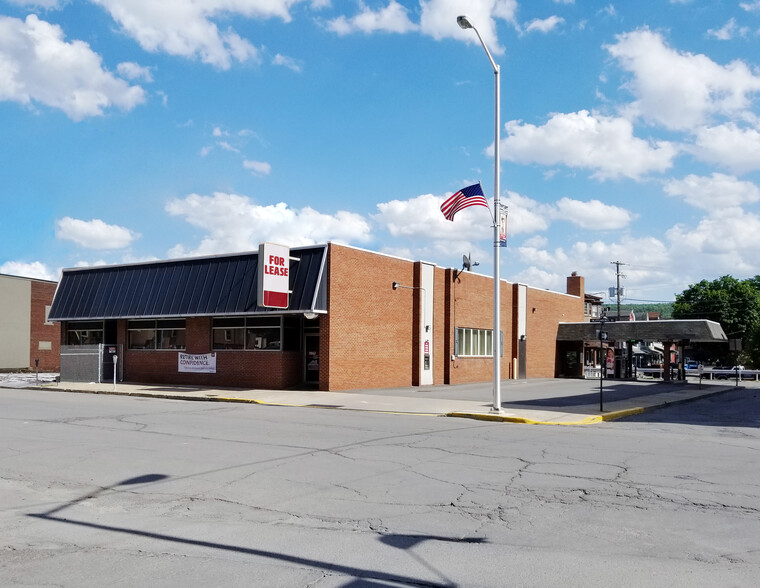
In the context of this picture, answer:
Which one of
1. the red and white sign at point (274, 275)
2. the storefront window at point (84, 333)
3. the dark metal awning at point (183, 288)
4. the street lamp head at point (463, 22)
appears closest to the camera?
the street lamp head at point (463, 22)

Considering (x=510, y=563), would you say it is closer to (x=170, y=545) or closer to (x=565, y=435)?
(x=170, y=545)

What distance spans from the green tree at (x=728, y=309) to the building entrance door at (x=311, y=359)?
61.5 metres

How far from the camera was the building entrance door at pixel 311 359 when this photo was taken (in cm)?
2959

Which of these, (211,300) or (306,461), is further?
(211,300)

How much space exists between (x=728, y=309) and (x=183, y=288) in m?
69.2

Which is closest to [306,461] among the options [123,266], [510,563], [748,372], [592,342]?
[510,563]

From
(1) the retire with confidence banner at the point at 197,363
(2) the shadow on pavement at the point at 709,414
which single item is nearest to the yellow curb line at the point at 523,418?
(2) the shadow on pavement at the point at 709,414

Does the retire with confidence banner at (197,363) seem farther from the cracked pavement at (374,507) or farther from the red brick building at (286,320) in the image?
the cracked pavement at (374,507)

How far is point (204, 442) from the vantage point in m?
13.5

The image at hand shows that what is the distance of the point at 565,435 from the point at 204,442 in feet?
25.6

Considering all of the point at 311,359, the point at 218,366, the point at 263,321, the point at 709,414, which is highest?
the point at 263,321

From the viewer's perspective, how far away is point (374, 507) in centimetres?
827

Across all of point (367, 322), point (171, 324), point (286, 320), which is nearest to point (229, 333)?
point (286, 320)

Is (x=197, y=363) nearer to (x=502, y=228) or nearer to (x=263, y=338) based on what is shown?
(x=263, y=338)
